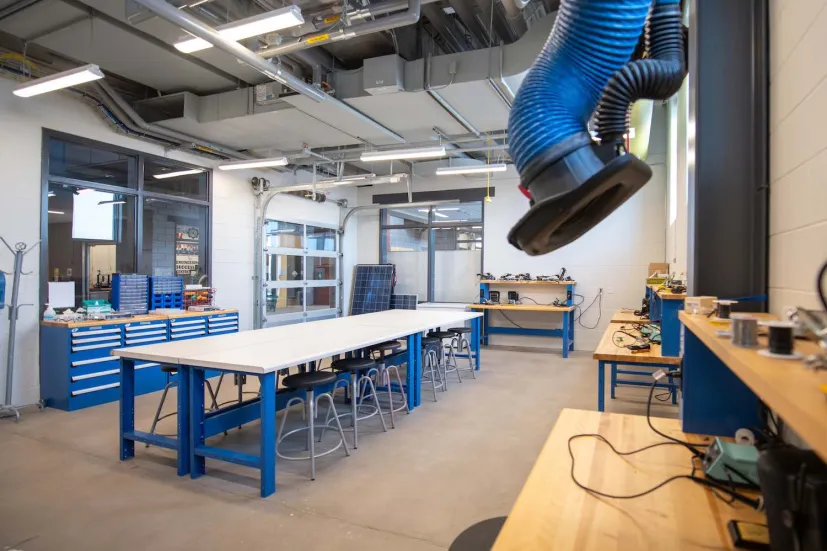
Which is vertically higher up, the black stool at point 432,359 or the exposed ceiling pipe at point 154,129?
the exposed ceiling pipe at point 154,129

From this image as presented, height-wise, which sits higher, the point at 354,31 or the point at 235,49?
the point at 354,31

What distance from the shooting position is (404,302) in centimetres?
899

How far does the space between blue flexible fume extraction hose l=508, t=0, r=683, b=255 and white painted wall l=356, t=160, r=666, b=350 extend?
594 cm

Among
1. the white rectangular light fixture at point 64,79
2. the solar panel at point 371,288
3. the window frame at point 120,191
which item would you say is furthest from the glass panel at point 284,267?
the white rectangular light fixture at point 64,79

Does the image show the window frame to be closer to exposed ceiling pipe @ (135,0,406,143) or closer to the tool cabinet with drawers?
the tool cabinet with drawers

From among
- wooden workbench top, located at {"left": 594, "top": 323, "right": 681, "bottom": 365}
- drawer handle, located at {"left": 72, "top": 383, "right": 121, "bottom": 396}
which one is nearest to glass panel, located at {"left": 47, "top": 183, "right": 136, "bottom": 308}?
drawer handle, located at {"left": 72, "top": 383, "right": 121, "bottom": 396}

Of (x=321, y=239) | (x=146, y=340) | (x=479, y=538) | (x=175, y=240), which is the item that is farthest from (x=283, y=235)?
(x=479, y=538)

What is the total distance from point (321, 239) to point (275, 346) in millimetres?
5859

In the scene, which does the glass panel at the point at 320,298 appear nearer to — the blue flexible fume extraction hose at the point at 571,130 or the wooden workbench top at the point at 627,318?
the wooden workbench top at the point at 627,318

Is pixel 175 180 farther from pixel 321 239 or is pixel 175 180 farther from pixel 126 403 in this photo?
pixel 126 403

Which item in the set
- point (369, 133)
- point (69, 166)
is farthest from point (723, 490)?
Result: point (69, 166)

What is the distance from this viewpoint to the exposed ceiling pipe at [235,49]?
2947mm

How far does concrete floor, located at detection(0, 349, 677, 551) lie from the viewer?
2354 mm

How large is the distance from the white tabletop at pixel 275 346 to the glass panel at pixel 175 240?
2.64 meters
